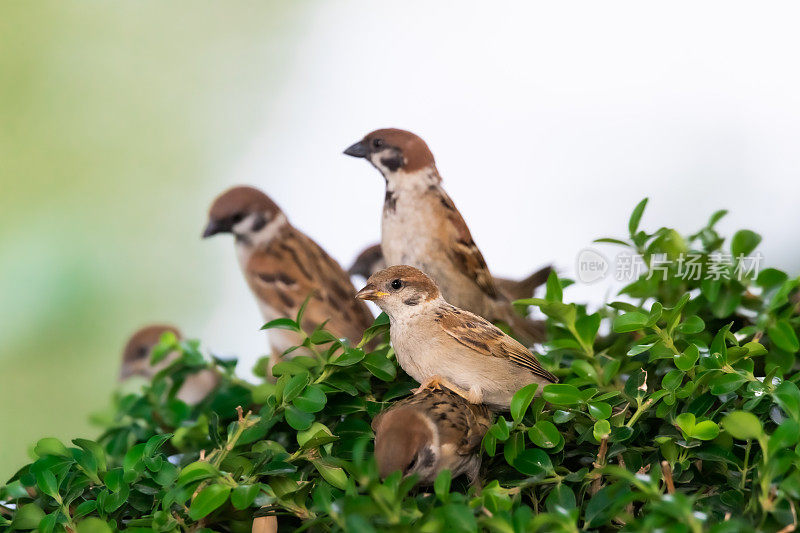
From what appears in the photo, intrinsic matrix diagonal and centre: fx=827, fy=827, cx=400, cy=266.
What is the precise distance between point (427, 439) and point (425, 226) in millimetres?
423

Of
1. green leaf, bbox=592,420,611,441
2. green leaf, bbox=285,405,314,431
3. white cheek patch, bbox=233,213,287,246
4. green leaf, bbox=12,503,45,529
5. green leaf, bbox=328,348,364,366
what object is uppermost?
white cheek patch, bbox=233,213,287,246

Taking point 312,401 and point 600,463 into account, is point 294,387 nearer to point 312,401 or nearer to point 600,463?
point 312,401

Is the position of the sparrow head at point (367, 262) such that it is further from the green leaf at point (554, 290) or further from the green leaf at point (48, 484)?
the green leaf at point (48, 484)

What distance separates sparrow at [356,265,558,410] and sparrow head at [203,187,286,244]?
36cm

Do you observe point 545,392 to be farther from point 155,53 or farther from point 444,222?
point 155,53

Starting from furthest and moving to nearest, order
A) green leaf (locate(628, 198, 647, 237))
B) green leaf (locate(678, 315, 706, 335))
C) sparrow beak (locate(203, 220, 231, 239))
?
sparrow beak (locate(203, 220, 231, 239)) → green leaf (locate(628, 198, 647, 237)) → green leaf (locate(678, 315, 706, 335))

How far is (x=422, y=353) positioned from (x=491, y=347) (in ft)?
0.26

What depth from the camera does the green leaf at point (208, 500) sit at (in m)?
0.70

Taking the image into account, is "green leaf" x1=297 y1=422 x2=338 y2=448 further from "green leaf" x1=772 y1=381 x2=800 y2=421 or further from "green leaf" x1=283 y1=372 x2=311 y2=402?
"green leaf" x1=772 y1=381 x2=800 y2=421

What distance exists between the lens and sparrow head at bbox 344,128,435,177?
1094mm

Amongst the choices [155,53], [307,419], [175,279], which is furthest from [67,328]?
[307,419]

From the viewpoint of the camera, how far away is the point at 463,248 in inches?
43.8

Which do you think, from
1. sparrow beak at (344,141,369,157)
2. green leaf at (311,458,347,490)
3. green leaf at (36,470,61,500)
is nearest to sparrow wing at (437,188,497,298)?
sparrow beak at (344,141,369,157)

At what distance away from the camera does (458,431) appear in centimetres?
77
